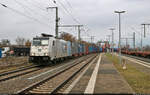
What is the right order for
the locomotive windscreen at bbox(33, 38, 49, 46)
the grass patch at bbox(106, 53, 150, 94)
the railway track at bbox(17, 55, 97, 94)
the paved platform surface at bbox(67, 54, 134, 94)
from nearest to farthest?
the paved platform surface at bbox(67, 54, 134, 94)
the railway track at bbox(17, 55, 97, 94)
the grass patch at bbox(106, 53, 150, 94)
the locomotive windscreen at bbox(33, 38, 49, 46)

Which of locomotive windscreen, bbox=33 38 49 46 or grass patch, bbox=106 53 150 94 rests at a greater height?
locomotive windscreen, bbox=33 38 49 46

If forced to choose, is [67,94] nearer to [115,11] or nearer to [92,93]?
[92,93]

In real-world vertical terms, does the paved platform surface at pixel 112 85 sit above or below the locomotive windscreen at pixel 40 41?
below

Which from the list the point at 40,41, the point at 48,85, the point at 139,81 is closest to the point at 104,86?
the point at 139,81

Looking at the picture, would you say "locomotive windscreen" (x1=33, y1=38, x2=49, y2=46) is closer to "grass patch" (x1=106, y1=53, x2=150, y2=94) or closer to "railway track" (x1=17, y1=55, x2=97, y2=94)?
"railway track" (x1=17, y1=55, x2=97, y2=94)

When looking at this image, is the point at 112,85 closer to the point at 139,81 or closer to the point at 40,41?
the point at 139,81

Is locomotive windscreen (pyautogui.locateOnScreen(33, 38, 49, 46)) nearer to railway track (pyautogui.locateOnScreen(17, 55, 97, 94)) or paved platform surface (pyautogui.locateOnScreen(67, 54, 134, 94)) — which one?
railway track (pyautogui.locateOnScreen(17, 55, 97, 94))

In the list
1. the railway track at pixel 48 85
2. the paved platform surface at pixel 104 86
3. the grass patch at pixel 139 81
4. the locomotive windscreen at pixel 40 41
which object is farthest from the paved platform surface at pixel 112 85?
the locomotive windscreen at pixel 40 41

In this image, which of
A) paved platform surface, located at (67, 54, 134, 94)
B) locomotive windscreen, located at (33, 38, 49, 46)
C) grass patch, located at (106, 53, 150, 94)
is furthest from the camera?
locomotive windscreen, located at (33, 38, 49, 46)

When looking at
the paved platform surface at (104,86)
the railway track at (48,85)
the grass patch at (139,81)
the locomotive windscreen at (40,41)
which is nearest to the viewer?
the paved platform surface at (104,86)

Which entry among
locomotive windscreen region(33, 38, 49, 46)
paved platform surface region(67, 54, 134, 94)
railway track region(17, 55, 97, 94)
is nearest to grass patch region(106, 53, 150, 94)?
paved platform surface region(67, 54, 134, 94)

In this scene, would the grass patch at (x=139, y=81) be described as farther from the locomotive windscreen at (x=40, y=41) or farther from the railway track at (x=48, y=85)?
the locomotive windscreen at (x=40, y=41)

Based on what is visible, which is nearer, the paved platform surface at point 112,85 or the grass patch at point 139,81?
the paved platform surface at point 112,85

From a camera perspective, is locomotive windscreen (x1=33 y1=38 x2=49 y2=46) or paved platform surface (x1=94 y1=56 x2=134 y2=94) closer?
paved platform surface (x1=94 y1=56 x2=134 y2=94)
